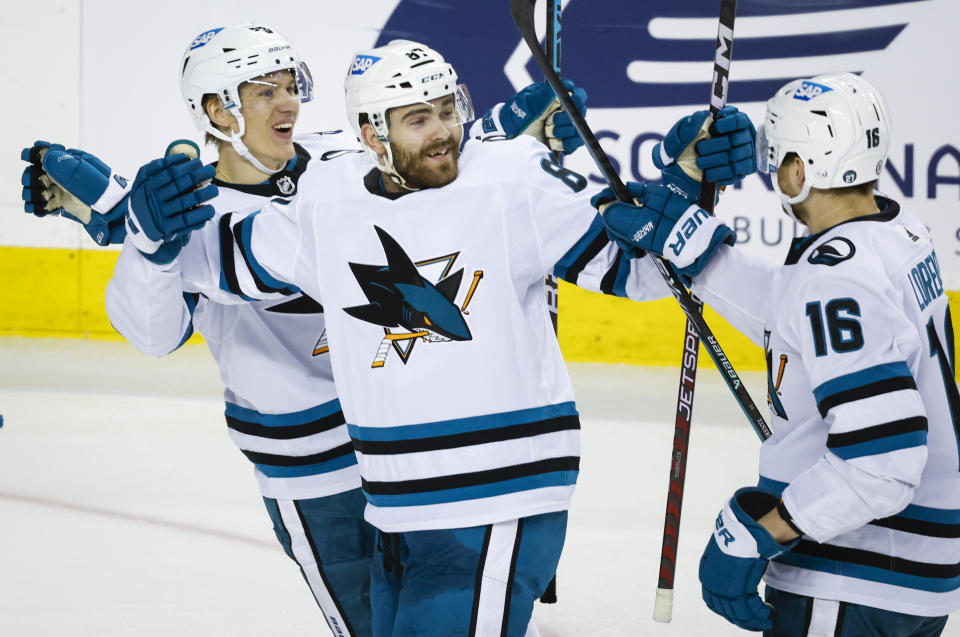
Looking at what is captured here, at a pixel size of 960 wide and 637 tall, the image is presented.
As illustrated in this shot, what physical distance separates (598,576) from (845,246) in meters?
1.89

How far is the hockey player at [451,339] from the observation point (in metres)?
1.81

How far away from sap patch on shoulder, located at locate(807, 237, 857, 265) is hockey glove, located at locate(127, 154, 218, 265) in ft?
3.05

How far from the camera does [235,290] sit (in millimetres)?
2096

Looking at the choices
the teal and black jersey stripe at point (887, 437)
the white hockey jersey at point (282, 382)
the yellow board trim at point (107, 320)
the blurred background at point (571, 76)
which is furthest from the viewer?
the yellow board trim at point (107, 320)

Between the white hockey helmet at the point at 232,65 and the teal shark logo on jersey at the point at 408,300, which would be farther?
the white hockey helmet at the point at 232,65

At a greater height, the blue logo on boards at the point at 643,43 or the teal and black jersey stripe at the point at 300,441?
the blue logo on boards at the point at 643,43

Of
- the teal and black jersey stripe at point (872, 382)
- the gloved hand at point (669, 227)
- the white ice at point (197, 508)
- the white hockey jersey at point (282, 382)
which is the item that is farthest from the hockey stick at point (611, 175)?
the white ice at point (197, 508)

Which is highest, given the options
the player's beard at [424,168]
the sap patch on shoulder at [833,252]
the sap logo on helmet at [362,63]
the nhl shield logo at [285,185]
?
the sap logo on helmet at [362,63]

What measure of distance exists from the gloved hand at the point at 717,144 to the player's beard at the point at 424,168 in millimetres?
329

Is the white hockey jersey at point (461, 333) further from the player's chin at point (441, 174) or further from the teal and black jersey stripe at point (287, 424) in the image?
the teal and black jersey stripe at point (287, 424)

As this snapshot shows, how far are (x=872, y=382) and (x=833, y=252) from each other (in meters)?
0.18

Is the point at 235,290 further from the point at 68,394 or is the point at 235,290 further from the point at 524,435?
the point at 68,394

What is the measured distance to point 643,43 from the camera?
18.9ft

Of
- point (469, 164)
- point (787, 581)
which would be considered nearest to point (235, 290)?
point (469, 164)
